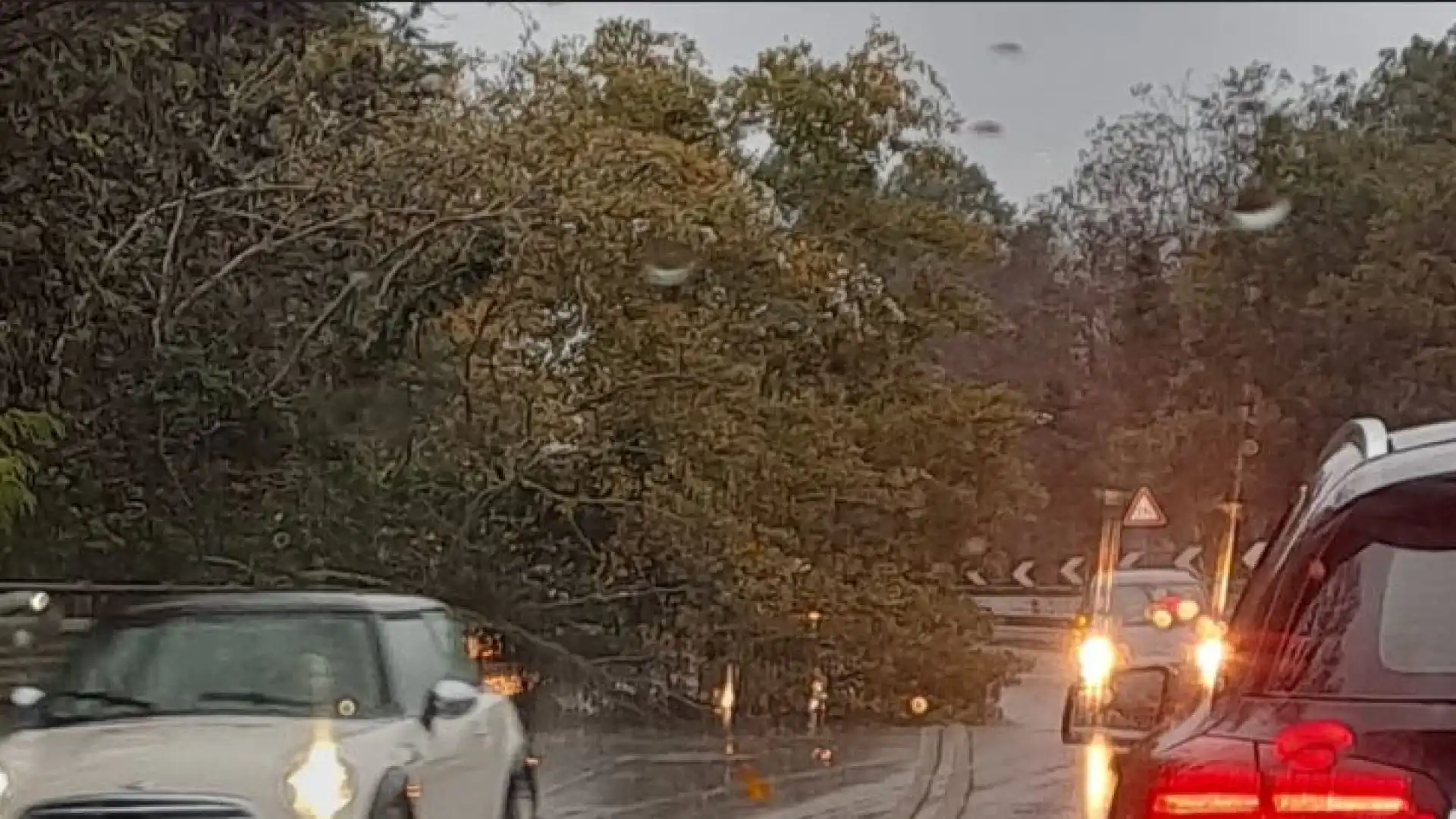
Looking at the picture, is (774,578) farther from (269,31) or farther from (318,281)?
(269,31)

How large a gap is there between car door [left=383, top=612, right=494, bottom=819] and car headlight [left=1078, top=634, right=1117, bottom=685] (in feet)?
32.7

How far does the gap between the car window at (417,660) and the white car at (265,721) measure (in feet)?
0.04

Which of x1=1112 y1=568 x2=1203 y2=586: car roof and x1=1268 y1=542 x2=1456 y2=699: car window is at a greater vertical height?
x1=1112 y1=568 x2=1203 y2=586: car roof

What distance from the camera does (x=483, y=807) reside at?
10.5m

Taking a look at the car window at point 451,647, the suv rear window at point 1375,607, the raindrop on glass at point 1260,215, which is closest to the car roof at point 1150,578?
the raindrop on glass at point 1260,215

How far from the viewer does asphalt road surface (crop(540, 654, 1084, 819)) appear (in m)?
15.7

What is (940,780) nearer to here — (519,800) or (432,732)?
(519,800)

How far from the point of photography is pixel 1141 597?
23516mm

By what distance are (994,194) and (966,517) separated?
465cm

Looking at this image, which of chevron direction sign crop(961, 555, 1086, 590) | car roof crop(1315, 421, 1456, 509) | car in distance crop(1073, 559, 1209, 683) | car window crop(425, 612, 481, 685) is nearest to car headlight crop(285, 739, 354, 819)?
car window crop(425, 612, 481, 685)

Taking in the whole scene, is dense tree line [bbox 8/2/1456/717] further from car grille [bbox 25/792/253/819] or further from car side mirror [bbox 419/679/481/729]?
car grille [bbox 25/792/253/819]

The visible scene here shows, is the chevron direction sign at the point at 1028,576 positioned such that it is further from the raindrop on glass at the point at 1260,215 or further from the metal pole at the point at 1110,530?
the raindrop on glass at the point at 1260,215

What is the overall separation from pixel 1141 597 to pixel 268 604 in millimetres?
14236

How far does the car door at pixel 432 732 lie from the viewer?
970 centimetres
